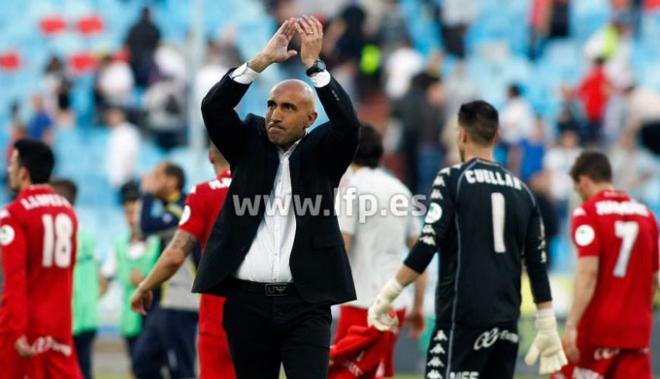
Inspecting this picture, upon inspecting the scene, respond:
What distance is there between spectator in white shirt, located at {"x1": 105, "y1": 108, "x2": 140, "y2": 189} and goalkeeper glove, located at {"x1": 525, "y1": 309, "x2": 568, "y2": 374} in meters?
13.7

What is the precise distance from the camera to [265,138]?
24.7ft

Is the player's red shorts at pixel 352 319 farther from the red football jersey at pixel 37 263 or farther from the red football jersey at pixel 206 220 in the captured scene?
the red football jersey at pixel 37 263

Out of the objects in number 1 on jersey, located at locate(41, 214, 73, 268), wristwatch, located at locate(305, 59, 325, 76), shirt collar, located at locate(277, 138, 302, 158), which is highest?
wristwatch, located at locate(305, 59, 325, 76)

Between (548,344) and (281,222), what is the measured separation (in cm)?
223

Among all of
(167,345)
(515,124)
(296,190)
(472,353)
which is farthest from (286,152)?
(515,124)

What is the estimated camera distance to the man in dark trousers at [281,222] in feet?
23.8

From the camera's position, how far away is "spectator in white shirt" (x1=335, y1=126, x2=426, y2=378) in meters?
10.0

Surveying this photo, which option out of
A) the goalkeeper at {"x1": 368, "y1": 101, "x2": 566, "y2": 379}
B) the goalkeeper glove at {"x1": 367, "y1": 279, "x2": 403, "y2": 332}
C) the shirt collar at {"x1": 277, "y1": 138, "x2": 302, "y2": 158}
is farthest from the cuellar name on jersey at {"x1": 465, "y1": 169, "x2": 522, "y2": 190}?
the shirt collar at {"x1": 277, "y1": 138, "x2": 302, "y2": 158}

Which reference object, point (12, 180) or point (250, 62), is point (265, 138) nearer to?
point (250, 62)

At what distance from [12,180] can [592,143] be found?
13.3 meters

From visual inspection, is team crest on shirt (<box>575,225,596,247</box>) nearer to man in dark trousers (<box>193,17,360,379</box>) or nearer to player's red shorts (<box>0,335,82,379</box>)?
man in dark trousers (<box>193,17,360,379</box>)

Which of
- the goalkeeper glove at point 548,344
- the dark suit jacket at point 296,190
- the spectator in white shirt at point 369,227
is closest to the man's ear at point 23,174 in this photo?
the spectator in white shirt at point 369,227

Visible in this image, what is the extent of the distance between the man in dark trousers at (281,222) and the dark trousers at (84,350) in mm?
5841

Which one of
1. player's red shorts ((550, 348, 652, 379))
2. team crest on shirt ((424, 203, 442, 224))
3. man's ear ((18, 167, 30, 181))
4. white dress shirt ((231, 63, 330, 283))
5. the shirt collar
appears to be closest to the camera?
white dress shirt ((231, 63, 330, 283))
